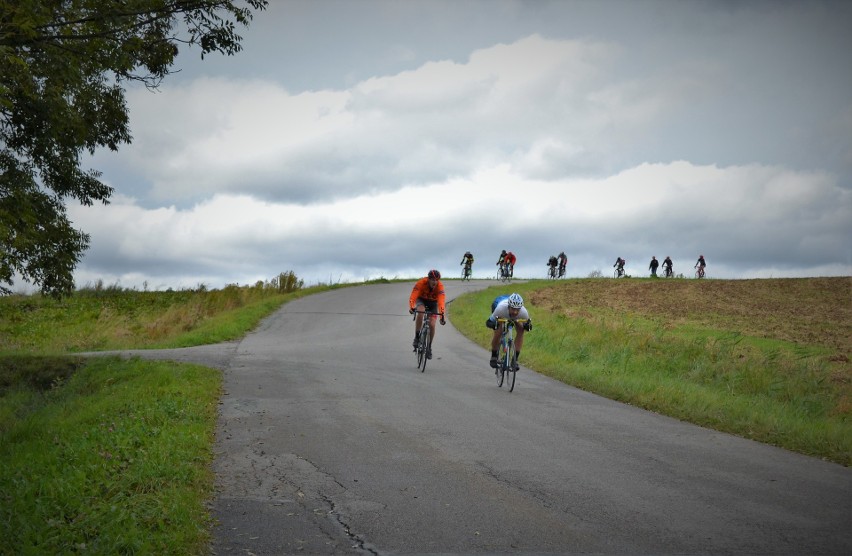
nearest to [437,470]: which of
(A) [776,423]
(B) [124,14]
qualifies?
(A) [776,423]

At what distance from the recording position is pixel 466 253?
42719 millimetres

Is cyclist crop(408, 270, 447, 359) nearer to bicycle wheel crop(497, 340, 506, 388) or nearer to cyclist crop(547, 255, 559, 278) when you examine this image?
bicycle wheel crop(497, 340, 506, 388)

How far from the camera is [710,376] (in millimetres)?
16219

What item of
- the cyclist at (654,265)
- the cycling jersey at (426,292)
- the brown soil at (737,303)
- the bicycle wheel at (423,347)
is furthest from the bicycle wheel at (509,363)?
the cyclist at (654,265)

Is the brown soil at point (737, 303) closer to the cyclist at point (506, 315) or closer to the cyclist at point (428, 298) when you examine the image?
the cyclist at point (506, 315)

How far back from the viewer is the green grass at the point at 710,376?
34.8 ft

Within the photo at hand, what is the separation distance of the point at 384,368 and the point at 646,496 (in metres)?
→ 9.35

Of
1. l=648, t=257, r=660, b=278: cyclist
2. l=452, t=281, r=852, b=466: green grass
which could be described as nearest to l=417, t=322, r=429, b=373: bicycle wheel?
l=452, t=281, r=852, b=466: green grass

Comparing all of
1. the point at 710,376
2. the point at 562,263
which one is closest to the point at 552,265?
the point at 562,263

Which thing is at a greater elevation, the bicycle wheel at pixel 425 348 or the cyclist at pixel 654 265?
the cyclist at pixel 654 265

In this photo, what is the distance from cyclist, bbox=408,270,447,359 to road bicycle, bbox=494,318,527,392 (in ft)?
6.09

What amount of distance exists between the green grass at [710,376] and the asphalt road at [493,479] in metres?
0.87

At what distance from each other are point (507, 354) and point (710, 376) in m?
5.69

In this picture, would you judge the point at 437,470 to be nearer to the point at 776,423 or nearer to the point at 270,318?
the point at 776,423
